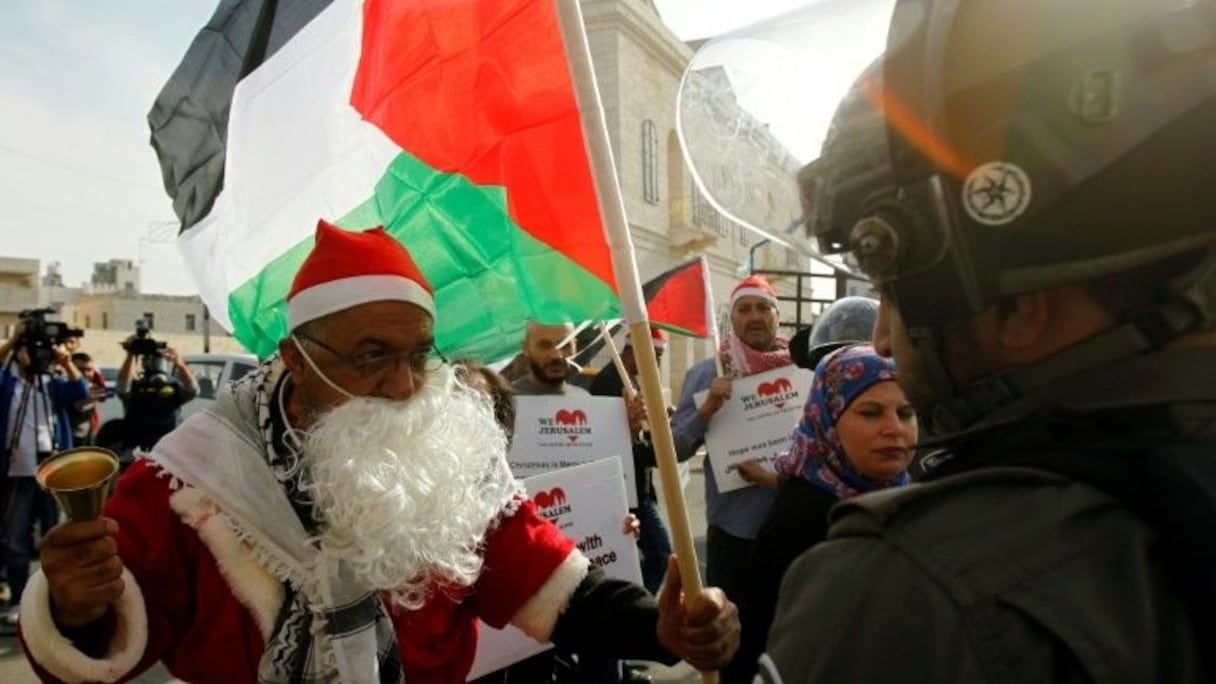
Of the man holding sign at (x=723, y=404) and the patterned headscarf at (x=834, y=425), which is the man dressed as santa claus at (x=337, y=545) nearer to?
the patterned headscarf at (x=834, y=425)

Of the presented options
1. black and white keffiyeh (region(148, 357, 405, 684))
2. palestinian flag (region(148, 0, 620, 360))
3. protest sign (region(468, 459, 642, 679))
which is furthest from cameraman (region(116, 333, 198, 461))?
black and white keffiyeh (region(148, 357, 405, 684))

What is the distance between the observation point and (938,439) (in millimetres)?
999

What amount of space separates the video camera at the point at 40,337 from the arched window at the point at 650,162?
1981 centimetres

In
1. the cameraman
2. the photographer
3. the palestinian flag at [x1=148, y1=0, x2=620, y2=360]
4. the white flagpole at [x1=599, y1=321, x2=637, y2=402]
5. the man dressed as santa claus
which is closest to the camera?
the man dressed as santa claus

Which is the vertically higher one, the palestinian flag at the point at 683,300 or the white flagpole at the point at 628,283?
the palestinian flag at the point at 683,300

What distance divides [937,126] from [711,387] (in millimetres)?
3452

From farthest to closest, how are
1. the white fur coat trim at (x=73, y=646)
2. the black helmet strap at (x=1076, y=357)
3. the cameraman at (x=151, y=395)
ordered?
the cameraman at (x=151, y=395), the white fur coat trim at (x=73, y=646), the black helmet strap at (x=1076, y=357)

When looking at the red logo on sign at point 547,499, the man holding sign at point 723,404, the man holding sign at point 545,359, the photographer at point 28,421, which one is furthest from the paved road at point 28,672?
the red logo on sign at point 547,499

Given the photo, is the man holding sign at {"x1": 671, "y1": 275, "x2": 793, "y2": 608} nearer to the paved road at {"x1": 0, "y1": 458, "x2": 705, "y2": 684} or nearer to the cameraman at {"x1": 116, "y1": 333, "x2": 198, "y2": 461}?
the paved road at {"x1": 0, "y1": 458, "x2": 705, "y2": 684}

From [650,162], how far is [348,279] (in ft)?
78.1

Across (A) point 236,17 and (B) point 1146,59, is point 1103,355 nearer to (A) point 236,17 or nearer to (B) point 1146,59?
(B) point 1146,59

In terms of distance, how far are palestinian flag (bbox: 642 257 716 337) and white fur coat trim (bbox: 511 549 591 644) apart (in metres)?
3.14

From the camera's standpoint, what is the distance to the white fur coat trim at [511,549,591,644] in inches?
85.5

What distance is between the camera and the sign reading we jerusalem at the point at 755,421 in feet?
13.6
